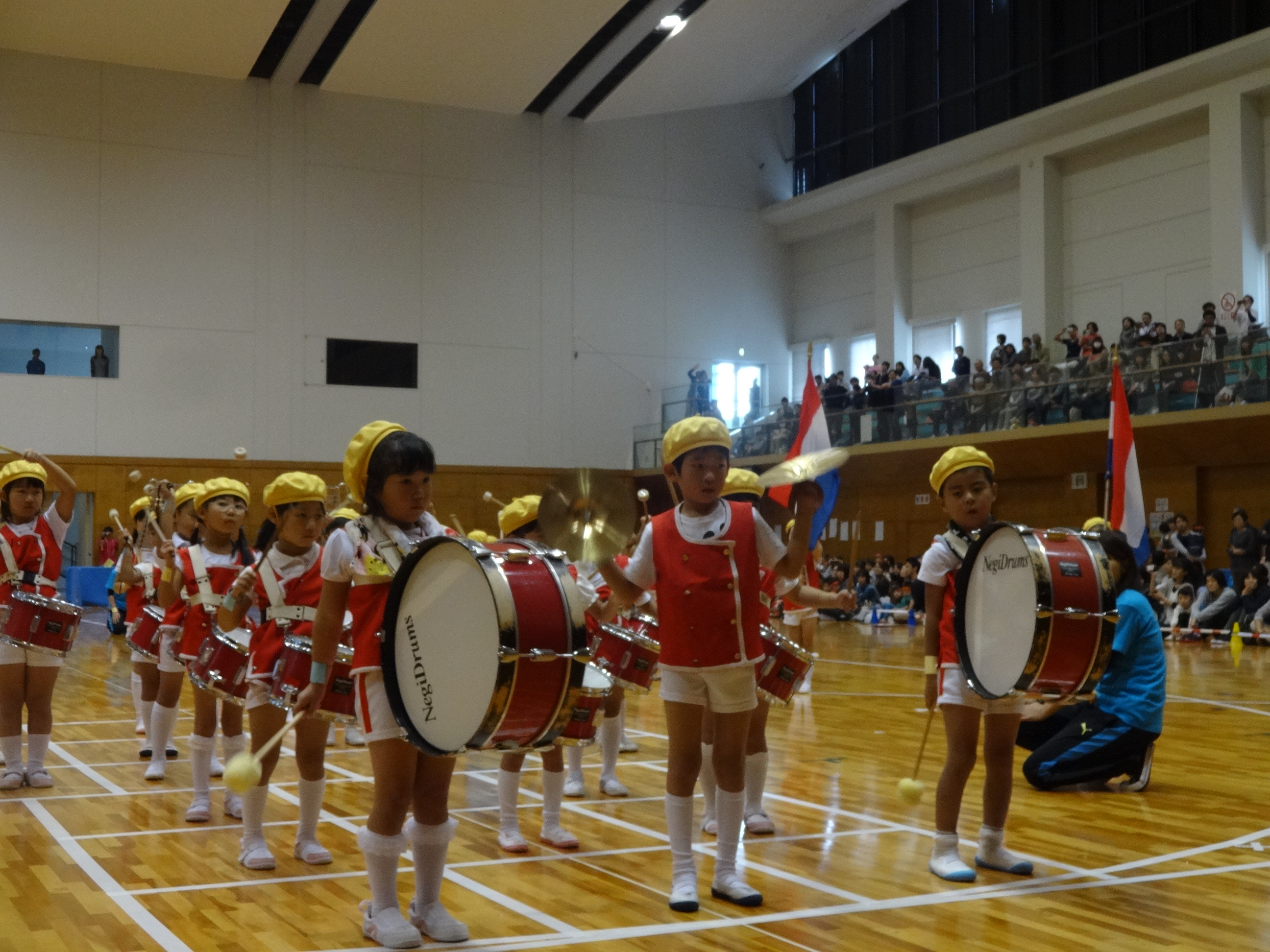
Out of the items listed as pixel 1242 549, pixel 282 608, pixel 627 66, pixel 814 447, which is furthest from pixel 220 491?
pixel 627 66

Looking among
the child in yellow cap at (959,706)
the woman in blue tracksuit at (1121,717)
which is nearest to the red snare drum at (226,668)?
the child in yellow cap at (959,706)

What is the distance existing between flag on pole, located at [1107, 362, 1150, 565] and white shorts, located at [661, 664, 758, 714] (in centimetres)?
560

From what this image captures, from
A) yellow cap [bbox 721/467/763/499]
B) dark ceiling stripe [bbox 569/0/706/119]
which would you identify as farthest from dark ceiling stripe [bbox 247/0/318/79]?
yellow cap [bbox 721/467/763/499]

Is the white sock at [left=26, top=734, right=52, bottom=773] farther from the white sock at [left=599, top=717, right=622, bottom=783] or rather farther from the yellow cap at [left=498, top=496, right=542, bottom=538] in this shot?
the white sock at [left=599, top=717, right=622, bottom=783]

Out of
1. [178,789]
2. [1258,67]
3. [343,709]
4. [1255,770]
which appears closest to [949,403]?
[1258,67]

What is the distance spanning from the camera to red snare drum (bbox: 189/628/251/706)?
20.7ft

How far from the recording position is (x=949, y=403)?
22.4 metres

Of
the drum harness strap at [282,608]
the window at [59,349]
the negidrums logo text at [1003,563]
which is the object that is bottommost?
the drum harness strap at [282,608]

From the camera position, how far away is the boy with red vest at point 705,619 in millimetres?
5102

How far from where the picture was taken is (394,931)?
14.5 ft

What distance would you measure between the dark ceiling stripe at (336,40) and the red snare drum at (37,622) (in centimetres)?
1891

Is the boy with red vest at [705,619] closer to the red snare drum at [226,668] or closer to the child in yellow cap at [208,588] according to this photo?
the red snare drum at [226,668]

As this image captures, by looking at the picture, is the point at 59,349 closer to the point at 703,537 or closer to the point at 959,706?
the point at 703,537

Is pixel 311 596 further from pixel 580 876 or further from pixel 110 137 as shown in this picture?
pixel 110 137
